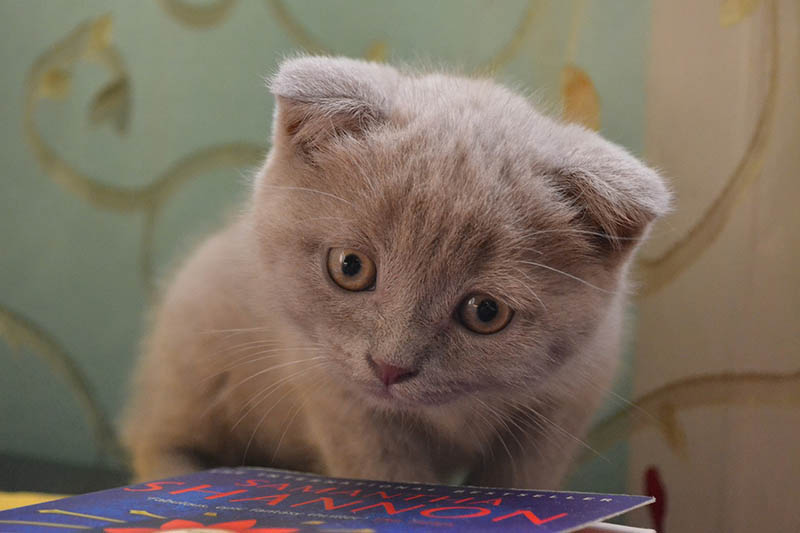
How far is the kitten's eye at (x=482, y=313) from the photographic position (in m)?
0.82

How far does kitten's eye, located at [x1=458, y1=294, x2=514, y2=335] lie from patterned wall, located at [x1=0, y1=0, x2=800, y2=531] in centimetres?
40

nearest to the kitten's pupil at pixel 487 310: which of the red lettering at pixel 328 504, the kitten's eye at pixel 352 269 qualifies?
the kitten's eye at pixel 352 269

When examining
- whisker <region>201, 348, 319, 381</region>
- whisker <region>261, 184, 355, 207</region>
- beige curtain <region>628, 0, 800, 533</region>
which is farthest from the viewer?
beige curtain <region>628, 0, 800, 533</region>

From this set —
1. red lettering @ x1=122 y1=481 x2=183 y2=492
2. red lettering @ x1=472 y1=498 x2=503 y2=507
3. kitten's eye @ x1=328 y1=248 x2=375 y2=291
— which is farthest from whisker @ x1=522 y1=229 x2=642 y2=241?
red lettering @ x1=122 y1=481 x2=183 y2=492

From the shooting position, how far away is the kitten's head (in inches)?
31.7

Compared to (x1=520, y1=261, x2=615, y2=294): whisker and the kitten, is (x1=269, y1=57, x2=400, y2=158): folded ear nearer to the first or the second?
the kitten

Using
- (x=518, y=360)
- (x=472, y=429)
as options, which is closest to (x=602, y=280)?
(x=518, y=360)

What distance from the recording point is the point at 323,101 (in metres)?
0.87

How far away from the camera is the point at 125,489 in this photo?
83 centimetres

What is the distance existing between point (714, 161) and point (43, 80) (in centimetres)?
126

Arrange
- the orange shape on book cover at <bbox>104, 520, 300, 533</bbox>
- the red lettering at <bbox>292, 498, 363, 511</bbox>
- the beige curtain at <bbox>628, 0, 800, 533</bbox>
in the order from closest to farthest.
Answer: the orange shape on book cover at <bbox>104, 520, 300, 533</bbox> → the red lettering at <bbox>292, 498, 363, 511</bbox> → the beige curtain at <bbox>628, 0, 800, 533</bbox>

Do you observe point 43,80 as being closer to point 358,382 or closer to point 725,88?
point 358,382

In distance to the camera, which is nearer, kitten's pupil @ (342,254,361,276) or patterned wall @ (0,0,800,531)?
kitten's pupil @ (342,254,361,276)

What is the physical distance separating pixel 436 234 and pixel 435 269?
0.04 metres
